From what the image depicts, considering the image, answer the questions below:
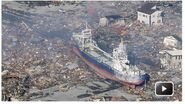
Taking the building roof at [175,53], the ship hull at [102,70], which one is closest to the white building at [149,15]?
the building roof at [175,53]

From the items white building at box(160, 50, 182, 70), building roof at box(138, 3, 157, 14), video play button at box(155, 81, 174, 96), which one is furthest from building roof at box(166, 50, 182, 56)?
building roof at box(138, 3, 157, 14)

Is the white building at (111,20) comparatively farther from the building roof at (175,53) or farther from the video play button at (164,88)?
the video play button at (164,88)

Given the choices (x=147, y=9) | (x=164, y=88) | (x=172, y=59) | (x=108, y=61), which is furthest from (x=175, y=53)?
(x=108, y=61)

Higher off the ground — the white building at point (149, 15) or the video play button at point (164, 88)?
the white building at point (149, 15)

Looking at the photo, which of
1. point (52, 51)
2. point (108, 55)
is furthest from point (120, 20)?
point (52, 51)

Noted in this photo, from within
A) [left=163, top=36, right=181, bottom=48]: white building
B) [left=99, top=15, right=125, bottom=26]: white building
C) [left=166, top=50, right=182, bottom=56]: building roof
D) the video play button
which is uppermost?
[left=99, top=15, right=125, bottom=26]: white building

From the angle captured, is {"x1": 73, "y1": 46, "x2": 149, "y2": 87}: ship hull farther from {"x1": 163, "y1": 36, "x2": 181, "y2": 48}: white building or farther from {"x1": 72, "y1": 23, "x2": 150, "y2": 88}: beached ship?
{"x1": 163, "y1": 36, "x2": 181, "y2": 48}: white building
